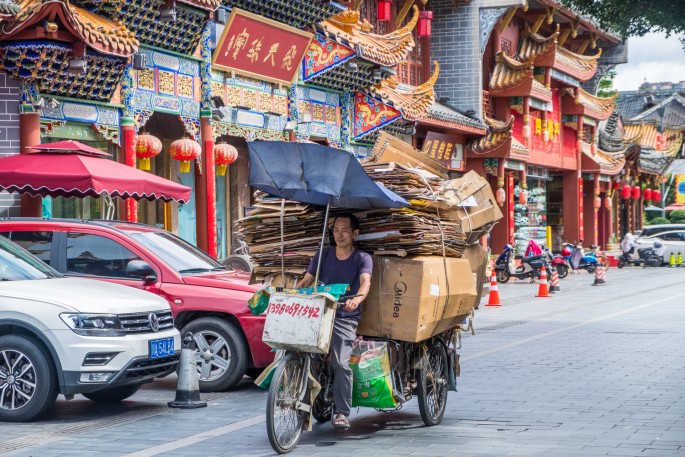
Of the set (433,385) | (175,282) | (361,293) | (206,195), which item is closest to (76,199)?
(206,195)

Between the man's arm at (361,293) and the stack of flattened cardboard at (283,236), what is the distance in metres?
0.62

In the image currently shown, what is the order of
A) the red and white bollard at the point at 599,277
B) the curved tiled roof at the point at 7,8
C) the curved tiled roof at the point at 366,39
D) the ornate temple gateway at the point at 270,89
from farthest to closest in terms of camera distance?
the red and white bollard at the point at 599,277
the curved tiled roof at the point at 366,39
the ornate temple gateway at the point at 270,89
the curved tiled roof at the point at 7,8

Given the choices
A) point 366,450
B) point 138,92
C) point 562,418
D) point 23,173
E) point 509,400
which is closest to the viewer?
point 366,450

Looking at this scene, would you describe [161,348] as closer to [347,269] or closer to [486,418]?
[347,269]

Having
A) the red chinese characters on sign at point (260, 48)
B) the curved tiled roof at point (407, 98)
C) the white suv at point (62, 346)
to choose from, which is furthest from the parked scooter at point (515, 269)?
the white suv at point (62, 346)

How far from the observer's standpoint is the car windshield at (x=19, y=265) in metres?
10.6

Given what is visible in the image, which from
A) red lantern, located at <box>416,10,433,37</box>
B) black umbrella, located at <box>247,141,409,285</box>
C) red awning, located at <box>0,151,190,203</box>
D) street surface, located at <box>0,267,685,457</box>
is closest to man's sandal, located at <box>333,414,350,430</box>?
street surface, located at <box>0,267,685,457</box>

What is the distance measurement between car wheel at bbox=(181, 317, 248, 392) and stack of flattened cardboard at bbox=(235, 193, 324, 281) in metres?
2.26

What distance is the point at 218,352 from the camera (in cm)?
1187

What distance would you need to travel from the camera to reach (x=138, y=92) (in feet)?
66.6

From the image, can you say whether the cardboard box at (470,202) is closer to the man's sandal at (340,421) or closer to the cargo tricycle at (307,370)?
the cargo tricycle at (307,370)

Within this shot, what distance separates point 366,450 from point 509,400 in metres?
2.64

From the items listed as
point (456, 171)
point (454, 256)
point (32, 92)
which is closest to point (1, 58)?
point (32, 92)

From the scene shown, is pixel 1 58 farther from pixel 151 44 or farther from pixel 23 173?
pixel 151 44
